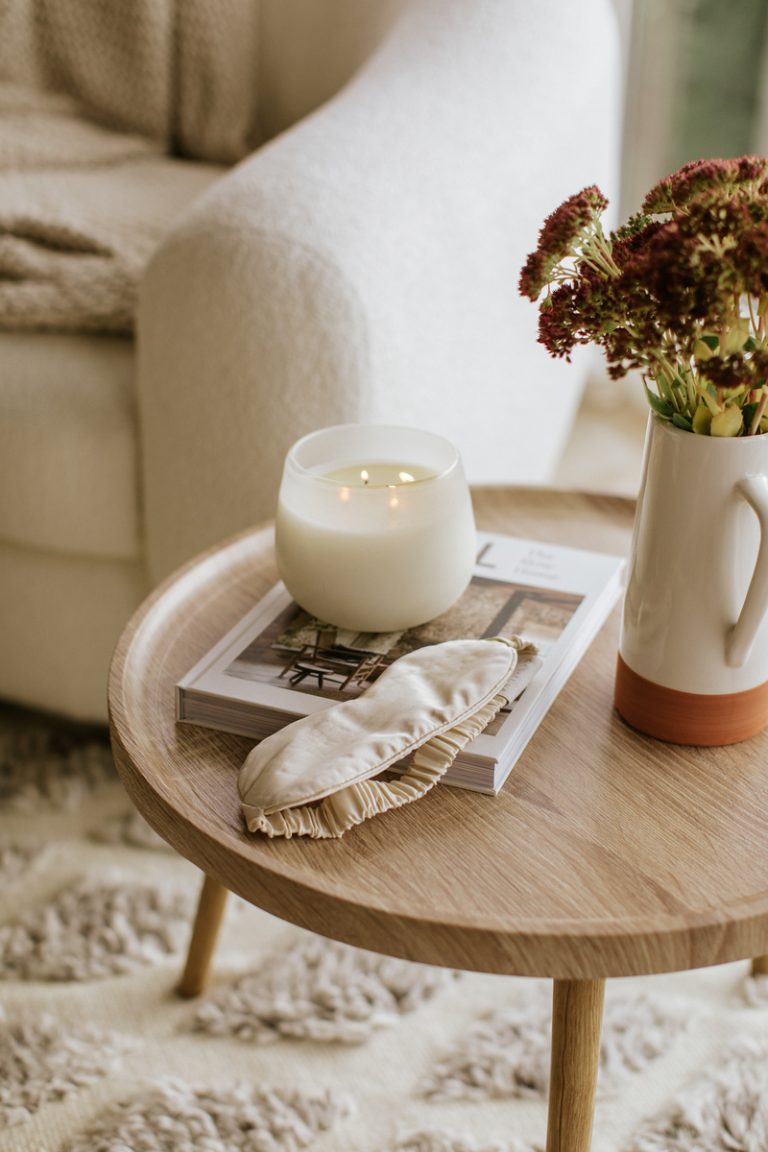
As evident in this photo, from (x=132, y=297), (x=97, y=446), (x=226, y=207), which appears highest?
(x=226, y=207)

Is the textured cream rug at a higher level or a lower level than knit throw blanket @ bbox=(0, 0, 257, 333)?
lower

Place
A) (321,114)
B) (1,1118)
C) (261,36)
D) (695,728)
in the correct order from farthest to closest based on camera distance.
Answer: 1. (261,36)
2. (321,114)
3. (1,1118)
4. (695,728)

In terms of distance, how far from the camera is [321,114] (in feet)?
→ 3.53

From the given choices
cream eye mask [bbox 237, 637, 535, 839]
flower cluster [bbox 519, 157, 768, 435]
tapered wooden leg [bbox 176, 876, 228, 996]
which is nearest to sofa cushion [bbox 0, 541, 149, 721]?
tapered wooden leg [bbox 176, 876, 228, 996]

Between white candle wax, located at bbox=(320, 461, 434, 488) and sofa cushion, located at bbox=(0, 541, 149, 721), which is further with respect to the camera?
sofa cushion, located at bbox=(0, 541, 149, 721)

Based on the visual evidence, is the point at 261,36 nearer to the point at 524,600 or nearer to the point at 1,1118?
the point at 524,600

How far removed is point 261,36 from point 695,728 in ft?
3.78

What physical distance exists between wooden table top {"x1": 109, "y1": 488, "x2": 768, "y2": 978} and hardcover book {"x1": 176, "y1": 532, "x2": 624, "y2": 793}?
2 cm

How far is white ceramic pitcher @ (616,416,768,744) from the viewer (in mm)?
542

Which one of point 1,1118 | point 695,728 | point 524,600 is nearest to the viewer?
point 695,728

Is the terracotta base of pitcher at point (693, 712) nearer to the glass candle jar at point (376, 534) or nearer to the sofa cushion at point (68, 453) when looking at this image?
the glass candle jar at point (376, 534)

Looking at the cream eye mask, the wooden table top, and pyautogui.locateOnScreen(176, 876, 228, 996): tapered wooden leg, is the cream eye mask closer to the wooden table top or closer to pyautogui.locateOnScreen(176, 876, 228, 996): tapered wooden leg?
the wooden table top

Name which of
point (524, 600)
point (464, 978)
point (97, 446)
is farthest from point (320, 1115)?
point (97, 446)

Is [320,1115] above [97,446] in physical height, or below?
below
